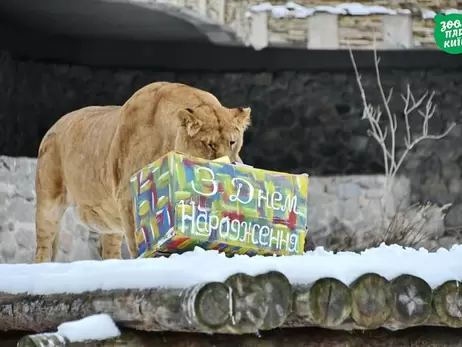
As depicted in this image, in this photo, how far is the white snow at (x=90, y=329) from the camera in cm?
271

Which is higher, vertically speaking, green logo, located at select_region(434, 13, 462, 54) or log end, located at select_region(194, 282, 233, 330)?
green logo, located at select_region(434, 13, 462, 54)

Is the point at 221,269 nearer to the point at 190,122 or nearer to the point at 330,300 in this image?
the point at 330,300

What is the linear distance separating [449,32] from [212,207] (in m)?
7.20

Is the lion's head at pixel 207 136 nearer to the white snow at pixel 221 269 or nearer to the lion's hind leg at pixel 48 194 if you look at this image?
the white snow at pixel 221 269

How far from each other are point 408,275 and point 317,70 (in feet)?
25.0

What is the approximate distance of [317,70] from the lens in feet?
33.8

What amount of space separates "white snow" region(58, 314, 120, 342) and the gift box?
20.3 inches

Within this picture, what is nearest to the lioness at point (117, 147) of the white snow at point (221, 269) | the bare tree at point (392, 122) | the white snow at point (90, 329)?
the white snow at point (221, 269)

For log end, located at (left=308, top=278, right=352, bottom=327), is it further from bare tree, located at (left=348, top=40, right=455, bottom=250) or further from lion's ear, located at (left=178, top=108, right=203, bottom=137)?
bare tree, located at (left=348, top=40, right=455, bottom=250)

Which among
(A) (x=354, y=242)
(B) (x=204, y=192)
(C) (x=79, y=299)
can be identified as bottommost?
(A) (x=354, y=242)

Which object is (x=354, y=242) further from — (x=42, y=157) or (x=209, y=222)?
(x=209, y=222)

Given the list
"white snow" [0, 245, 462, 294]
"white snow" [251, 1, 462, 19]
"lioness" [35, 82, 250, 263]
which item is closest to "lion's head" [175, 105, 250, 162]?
"lioness" [35, 82, 250, 263]

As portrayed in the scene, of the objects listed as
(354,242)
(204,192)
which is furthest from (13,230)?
(204,192)

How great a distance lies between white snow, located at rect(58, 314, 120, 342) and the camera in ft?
8.91
